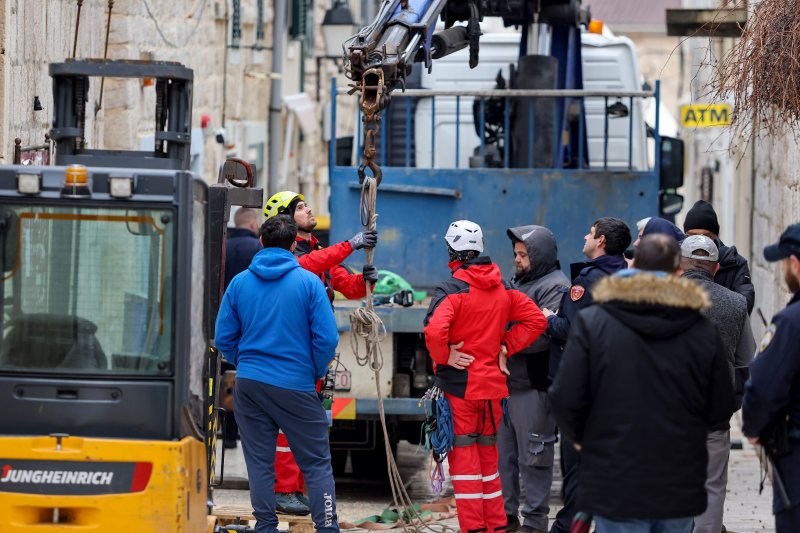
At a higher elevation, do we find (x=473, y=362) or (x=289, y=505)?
(x=473, y=362)

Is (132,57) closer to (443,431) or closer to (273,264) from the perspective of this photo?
(273,264)

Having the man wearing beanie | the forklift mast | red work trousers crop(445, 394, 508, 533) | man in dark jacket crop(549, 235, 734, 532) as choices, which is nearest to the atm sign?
the man wearing beanie

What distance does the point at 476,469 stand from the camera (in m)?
7.46

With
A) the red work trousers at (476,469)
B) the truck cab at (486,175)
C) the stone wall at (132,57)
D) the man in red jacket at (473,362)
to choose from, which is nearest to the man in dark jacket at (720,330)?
the man in red jacket at (473,362)

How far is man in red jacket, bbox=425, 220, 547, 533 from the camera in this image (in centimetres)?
743

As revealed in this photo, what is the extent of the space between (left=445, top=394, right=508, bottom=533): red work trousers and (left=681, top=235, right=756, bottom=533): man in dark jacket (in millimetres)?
1047

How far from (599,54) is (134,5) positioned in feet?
13.0

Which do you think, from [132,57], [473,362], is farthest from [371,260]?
[132,57]

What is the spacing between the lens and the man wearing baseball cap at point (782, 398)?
527 centimetres

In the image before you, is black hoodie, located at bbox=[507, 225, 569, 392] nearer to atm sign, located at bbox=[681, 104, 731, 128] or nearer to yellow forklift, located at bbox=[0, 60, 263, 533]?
atm sign, located at bbox=[681, 104, 731, 128]

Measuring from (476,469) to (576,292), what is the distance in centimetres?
102

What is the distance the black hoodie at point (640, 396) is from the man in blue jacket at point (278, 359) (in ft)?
6.31

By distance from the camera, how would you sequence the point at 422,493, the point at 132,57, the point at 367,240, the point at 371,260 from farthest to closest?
the point at 132,57 < the point at 422,493 < the point at 371,260 < the point at 367,240

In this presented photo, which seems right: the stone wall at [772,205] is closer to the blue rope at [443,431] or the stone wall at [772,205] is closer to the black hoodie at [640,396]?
the blue rope at [443,431]
